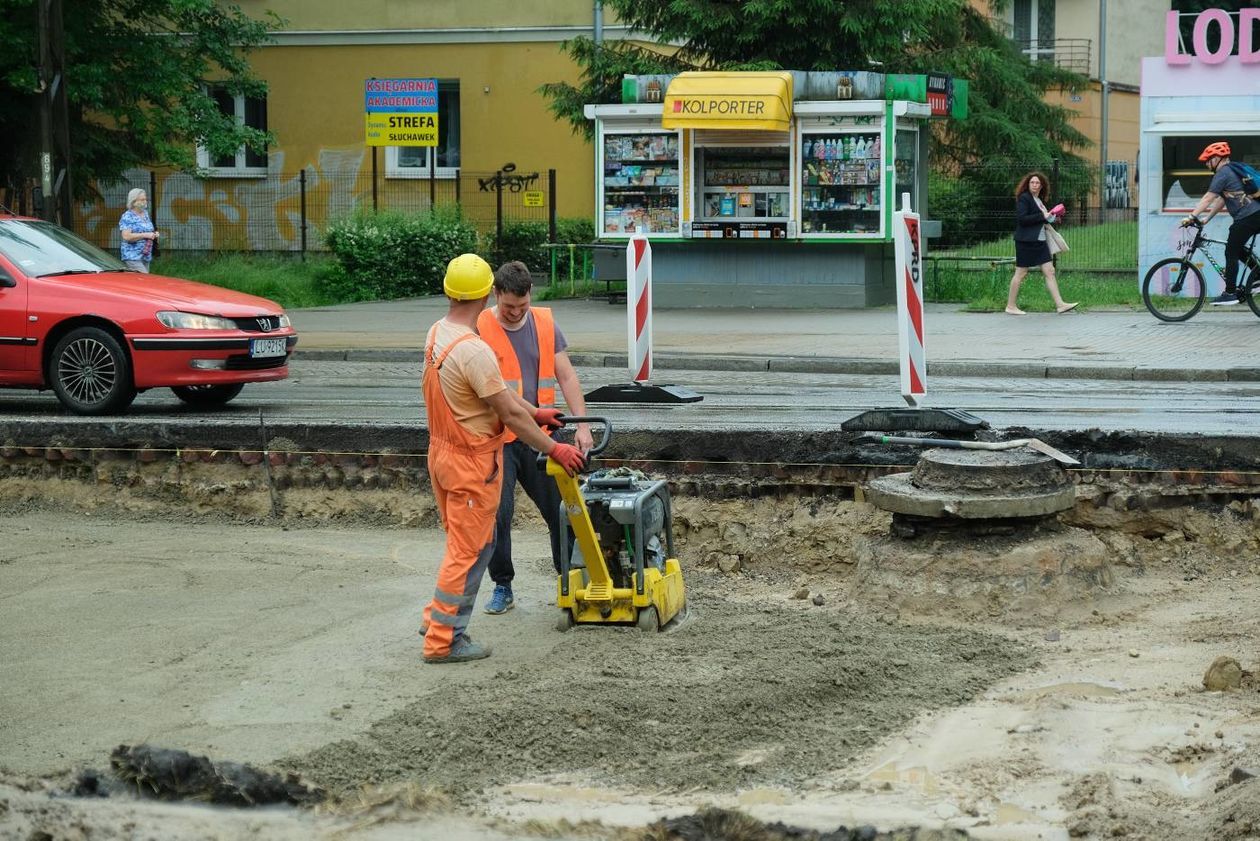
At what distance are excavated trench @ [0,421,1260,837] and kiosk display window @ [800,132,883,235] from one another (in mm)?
12676

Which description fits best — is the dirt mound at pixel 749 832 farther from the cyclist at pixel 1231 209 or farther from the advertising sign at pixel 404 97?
the advertising sign at pixel 404 97

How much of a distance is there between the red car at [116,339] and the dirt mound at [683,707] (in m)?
6.30

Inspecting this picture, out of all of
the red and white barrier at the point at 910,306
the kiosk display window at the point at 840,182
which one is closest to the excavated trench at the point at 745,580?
the red and white barrier at the point at 910,306

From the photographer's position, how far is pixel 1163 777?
18.2 ft

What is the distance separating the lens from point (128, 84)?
2642 centimetres

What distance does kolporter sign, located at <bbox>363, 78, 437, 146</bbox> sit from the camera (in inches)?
1124

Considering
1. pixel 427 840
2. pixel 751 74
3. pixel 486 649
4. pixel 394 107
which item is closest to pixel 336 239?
pixel 394 107

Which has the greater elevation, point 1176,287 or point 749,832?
point 1176,287

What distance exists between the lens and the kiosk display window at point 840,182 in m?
22.0

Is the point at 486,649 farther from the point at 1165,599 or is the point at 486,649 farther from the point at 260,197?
the point at 260,197

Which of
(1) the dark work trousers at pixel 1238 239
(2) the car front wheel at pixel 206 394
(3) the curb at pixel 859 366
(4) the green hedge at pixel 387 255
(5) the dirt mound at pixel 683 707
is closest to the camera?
(5) the dirt mound at pixel 683 707

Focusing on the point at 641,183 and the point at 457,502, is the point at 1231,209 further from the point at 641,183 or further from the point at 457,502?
the point at 457,502

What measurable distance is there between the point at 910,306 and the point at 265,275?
1878 centimetres

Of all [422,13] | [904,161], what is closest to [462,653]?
[904,161]
